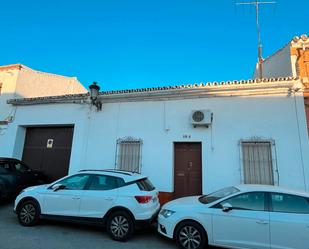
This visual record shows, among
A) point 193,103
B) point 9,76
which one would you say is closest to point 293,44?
point 193,103

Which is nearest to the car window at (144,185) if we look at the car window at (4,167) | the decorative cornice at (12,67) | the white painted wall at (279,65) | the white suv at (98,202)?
the white suv at (98,202)

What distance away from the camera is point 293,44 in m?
7.95

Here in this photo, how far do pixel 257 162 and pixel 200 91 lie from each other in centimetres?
299

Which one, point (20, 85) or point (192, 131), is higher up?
point (20, 85)

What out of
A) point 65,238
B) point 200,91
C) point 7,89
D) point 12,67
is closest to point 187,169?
point 200,91

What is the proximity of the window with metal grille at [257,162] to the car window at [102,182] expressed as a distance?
4206mm

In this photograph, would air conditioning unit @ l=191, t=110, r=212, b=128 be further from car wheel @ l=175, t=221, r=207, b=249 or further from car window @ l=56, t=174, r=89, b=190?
car window @ l=56, t=174, r=89, b=190

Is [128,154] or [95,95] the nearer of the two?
[128,154]

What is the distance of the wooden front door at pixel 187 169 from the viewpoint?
7723mm

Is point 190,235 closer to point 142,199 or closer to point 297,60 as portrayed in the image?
point 142,199

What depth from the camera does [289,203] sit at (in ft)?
14.3

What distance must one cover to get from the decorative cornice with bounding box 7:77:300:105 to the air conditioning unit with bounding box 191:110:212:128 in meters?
0.67

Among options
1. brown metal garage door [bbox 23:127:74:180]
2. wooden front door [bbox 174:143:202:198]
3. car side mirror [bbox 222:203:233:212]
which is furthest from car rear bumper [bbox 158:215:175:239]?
brown metal garage door [bbox 23:127:74:180]

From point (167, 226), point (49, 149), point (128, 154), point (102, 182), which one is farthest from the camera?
point (49, 149)
